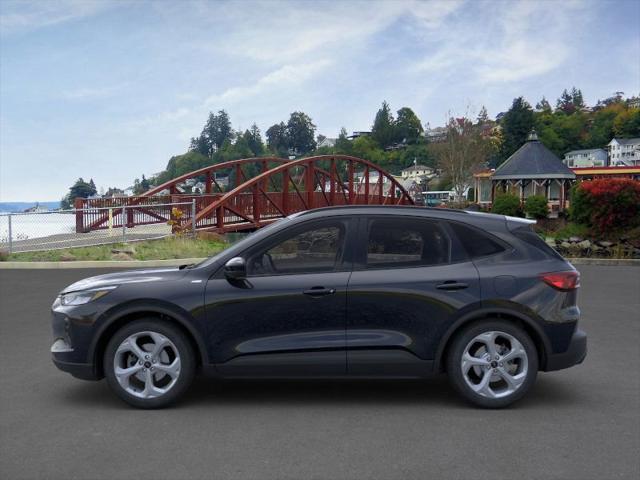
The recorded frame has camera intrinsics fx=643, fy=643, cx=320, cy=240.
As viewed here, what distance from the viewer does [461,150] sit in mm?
71875

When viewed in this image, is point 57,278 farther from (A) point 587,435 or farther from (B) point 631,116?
(B) point 631,116

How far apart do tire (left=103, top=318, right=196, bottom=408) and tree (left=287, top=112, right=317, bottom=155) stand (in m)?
172

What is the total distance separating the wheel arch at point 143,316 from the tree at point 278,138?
556ft

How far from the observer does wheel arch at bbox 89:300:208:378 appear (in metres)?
5.02

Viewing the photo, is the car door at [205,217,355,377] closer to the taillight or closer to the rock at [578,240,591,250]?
the taillight

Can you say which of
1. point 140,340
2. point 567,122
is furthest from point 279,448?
point 567,122

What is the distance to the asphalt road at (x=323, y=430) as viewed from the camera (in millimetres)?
3939

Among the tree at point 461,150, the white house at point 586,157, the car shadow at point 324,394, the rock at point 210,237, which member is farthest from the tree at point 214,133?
the car shadow at point 324,394

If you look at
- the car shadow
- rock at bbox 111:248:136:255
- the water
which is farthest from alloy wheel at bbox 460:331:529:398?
the water

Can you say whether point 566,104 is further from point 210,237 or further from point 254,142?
point 210,237

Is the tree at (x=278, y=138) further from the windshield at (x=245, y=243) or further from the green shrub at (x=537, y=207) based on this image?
the windshield at (x=245, y=243)

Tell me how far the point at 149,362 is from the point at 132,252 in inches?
539

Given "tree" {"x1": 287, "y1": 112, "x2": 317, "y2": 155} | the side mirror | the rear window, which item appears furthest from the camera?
"tree" {"x1": 287, "y1": 112, "x2": 317, "y2": 155}

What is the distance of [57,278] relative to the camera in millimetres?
14125
